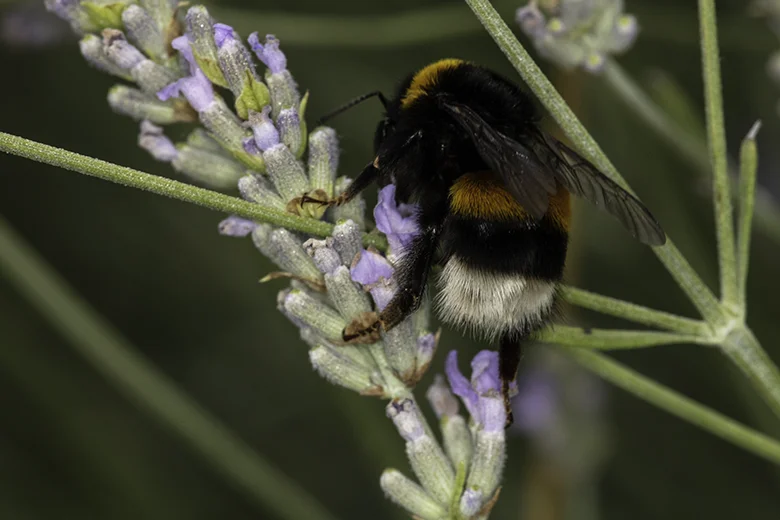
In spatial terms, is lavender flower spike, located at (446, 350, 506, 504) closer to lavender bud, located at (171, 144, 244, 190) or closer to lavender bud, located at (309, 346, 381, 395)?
lavender bud, located at (309, 346, 381, 395)

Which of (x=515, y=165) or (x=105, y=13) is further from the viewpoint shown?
(x=105, y=13)

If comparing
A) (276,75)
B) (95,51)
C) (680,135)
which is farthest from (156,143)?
(680,135)

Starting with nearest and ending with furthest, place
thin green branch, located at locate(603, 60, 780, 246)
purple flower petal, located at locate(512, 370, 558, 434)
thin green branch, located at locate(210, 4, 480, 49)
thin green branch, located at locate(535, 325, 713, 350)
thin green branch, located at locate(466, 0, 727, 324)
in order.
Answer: thin green branch, located at locate(466, 0, 727, 324), thin green branch, located at locate(535, 325, 713, 350), thin green branch, located at locate(603, 60, 780, 246), thin green branch, located at locate(210, 4, 480, 49), purple flower petal, located at locate(512, 370, 558, 434)

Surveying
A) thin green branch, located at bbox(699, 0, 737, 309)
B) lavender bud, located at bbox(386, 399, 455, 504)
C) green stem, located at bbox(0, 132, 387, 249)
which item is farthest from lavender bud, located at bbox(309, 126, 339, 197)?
thin green branch, located at bbox(699, 0, 737, 309)

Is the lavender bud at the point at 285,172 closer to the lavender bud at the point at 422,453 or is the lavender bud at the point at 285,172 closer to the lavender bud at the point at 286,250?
the lavender bud at the point at 286,250

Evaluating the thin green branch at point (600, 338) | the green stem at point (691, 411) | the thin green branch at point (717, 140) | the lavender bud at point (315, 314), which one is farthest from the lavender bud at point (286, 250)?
the thin green branch at point (717, 140)

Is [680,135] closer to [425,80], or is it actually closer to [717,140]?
[717,140]

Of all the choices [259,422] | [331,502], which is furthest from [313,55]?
[331,502]

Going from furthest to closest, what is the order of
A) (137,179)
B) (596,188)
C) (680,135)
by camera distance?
(680,135) < (596,188) < (137,179)
